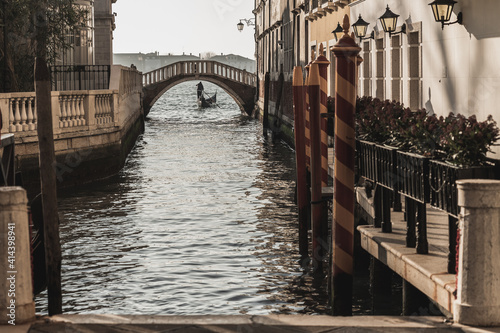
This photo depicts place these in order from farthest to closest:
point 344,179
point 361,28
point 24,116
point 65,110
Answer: point 65,110 → point 361,28 → point 24,116 → point 344,179

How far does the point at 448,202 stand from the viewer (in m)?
6.45

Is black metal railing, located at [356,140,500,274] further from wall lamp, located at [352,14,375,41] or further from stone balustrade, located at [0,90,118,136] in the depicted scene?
stone balustrade, located at [0,90,118,136]

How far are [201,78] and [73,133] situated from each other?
33640mm

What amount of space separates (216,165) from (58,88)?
5240 mm

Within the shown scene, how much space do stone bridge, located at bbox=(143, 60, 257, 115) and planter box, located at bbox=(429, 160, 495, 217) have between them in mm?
43761

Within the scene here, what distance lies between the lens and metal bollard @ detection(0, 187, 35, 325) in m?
5.68

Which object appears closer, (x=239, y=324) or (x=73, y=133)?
(x=239, y=324)

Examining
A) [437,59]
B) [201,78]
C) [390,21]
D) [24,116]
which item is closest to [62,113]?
[24,116]

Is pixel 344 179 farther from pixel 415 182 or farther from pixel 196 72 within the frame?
pixel 196 72

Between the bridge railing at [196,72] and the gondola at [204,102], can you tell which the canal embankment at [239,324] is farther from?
the gondola at [204,102]

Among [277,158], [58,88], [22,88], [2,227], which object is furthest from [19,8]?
[2,227]

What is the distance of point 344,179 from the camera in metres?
7.01

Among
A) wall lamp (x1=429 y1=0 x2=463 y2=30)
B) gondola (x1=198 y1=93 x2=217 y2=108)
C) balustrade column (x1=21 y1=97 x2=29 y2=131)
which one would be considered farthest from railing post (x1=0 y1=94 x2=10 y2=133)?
gondola (x1=198 y1=93 x2=217 y2=108)

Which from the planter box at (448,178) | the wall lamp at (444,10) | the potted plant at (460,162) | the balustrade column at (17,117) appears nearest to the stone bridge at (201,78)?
the balustrade column at (17,117)
